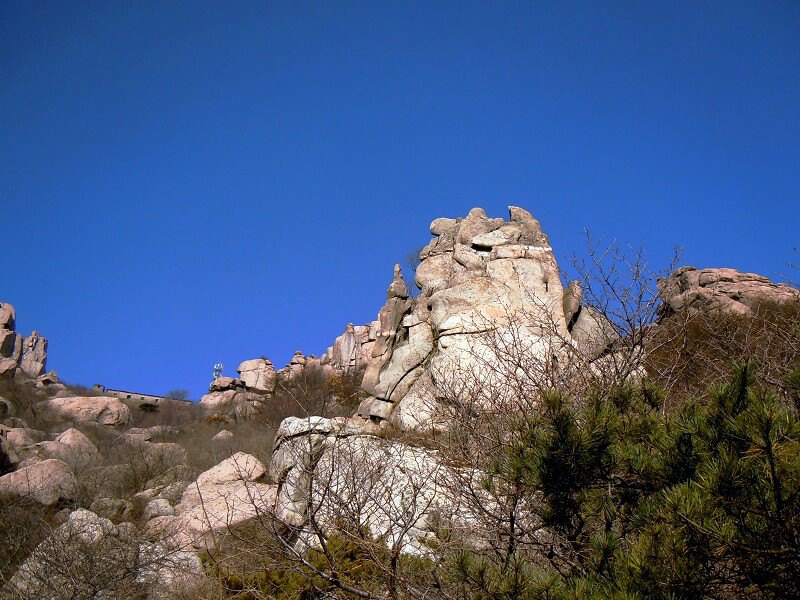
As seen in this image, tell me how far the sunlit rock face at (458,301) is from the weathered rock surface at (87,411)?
12.0m

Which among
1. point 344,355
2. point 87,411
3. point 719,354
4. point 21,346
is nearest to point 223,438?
point 87,411

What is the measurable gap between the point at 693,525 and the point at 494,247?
1617 centimetres

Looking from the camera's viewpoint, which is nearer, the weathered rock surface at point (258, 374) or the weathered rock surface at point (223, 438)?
the weathered rock surface at point (223, 438)

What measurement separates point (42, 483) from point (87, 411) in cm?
1318

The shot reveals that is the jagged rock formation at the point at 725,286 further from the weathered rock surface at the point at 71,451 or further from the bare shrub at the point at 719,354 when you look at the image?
the weathered rock surface at the point at 71,451

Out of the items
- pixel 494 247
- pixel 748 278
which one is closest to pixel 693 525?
pixel 494 247

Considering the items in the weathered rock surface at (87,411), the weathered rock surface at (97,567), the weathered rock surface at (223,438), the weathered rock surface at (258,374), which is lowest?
the weathered rock surface at (97,567)

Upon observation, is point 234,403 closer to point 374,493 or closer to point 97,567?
point 97,567

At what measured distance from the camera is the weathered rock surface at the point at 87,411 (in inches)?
946

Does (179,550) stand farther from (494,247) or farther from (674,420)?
(494,247)

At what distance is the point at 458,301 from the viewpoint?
16.5 meters

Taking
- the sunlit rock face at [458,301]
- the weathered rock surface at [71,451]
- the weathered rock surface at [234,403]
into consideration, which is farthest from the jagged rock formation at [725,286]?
the weathered rock surface at [234,403]

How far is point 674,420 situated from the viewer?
10.1 feet

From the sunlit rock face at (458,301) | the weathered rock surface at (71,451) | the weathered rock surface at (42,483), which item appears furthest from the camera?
the weathered rock surface at (71,451)
